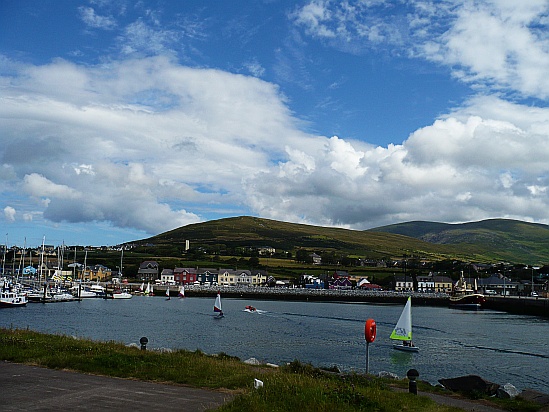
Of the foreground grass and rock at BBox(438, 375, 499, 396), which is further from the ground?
the foreground grass

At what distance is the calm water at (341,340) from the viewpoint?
35.7 metres

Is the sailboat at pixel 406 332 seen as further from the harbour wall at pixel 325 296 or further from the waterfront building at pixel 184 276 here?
the waterfront building at pixel 184 276

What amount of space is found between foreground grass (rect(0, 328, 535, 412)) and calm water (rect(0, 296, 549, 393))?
15028 millimetres

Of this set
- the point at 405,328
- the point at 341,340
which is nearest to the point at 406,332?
the point at 405,328

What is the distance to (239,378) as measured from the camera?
1653 centimetres

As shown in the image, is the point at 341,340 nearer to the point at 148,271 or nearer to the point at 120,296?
the point at 120,296

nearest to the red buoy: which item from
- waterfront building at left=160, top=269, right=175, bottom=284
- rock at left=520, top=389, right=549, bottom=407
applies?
rock at left=520, top=389, right=549, bottom=407

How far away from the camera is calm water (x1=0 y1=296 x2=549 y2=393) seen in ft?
117

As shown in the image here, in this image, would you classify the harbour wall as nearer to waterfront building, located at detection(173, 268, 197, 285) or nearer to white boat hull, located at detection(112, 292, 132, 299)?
waterfront building, located at detection(173, 268, 197, 285)

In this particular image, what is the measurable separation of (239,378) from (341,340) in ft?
115

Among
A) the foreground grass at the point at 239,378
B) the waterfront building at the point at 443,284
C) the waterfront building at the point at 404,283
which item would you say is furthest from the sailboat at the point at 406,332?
the waterfront building at the point at 443,284

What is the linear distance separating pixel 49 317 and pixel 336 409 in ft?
218

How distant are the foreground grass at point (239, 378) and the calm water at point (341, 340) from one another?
1503 centimetres

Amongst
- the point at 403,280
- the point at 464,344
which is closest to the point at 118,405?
the point at 464,344
